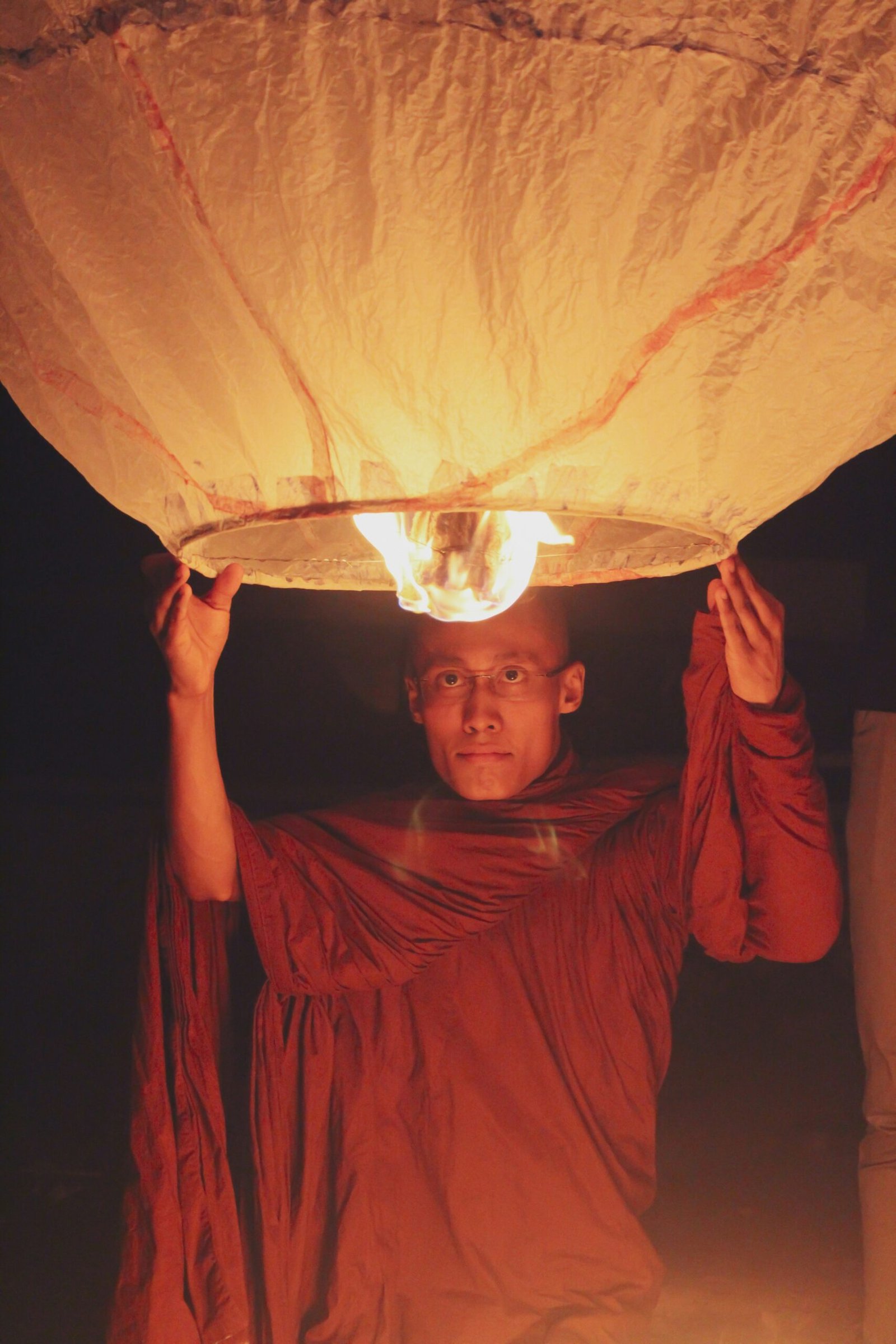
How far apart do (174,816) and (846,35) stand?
1.06 m

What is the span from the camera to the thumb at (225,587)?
40.4 inches

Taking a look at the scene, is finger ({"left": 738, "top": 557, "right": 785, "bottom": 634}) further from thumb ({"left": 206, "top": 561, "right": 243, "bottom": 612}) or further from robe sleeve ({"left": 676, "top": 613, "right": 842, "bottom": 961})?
thumb ({"left": 206, "top": 561, "right": 243, "bottom": 612})

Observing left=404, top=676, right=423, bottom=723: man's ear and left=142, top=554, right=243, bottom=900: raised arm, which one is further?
left=404, top=676, right=423, bottom=723: man's ear

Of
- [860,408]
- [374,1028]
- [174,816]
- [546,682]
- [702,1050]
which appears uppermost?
[860,408]

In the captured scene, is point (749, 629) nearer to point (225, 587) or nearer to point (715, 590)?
point (715, 590)

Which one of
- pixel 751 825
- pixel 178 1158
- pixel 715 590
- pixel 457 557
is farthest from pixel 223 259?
pixel 178 1158

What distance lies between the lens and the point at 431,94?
606 mm

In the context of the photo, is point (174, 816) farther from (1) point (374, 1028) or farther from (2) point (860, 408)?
(2) point (860, 408)

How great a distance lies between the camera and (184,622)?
126 centimetres

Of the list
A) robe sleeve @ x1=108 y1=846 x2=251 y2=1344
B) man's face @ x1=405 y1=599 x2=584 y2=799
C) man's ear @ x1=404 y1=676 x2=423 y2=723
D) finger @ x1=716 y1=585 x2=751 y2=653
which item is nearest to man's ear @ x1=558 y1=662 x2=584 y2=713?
man's face @ x1=405 y1=599 x2=584 y2=799

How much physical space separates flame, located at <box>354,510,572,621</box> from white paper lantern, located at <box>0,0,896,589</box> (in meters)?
0.11

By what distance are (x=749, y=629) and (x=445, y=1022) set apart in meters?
0.64

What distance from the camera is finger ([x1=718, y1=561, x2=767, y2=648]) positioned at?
115 cm

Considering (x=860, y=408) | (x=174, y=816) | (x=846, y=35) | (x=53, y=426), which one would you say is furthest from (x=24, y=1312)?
(x=846, y=35)
